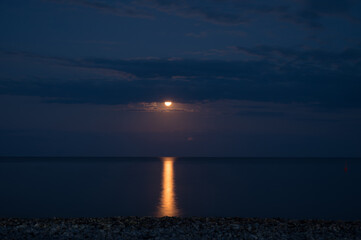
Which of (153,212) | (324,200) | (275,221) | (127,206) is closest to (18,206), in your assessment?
(127,206)

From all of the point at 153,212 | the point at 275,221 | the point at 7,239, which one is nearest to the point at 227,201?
the point at 153,212

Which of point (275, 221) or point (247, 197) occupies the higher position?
point (247, 197)

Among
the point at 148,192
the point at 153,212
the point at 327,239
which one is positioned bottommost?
the point at 327,239

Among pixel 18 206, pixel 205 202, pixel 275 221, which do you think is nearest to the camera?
pixel 275 221

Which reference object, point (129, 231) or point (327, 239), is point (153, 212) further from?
point (327, 239)

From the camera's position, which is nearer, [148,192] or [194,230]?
[194,230]

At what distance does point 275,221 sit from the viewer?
18734 millimetres

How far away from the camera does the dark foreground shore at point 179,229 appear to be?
15406mm

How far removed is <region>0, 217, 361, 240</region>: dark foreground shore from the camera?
50.5 ft

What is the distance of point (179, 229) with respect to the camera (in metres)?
16.6

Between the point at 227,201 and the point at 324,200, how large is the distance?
10.7 meters

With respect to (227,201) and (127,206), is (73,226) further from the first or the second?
(227,201)

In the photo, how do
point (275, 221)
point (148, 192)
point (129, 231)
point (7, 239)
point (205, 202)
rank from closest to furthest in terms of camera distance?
1. point (7, 239)
2. point (129, 231)
3. point (275, 221)
4. point (205, 202)
5. point (148, 192)

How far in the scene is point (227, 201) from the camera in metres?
38.5
